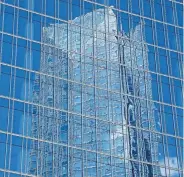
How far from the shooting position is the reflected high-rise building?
2756 inches

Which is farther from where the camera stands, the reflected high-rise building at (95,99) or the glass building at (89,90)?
the reflected high-rise building at (95,99)

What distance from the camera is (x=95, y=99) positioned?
73812 mm

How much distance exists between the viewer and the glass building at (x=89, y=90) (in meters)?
69.2

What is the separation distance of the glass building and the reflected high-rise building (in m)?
0.07

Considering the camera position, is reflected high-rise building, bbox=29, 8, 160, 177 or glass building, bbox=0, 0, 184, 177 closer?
glass building, bbox=0, 0, 184, 177

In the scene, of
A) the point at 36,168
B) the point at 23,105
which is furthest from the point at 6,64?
the point at 36,168

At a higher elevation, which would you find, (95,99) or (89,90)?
(89,90)

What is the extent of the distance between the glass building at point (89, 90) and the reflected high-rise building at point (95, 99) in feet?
0.24

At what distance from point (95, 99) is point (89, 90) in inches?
31.4

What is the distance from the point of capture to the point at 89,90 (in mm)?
73938

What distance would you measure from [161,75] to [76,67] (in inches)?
312

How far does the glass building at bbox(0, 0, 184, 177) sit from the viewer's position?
69250mm

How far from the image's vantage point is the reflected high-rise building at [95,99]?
7000cm

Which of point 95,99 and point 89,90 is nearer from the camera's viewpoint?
point 95,99
